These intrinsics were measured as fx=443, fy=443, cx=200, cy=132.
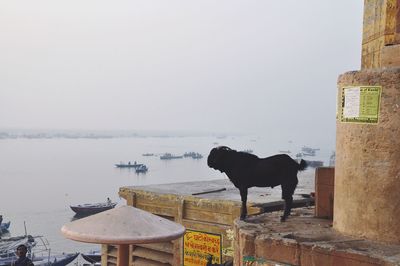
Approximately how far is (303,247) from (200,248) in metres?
5.48

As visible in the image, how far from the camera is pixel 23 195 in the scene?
5888 centimetres

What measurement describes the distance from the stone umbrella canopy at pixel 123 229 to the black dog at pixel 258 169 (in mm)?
1007

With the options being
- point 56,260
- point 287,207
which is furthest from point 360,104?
point 56,260

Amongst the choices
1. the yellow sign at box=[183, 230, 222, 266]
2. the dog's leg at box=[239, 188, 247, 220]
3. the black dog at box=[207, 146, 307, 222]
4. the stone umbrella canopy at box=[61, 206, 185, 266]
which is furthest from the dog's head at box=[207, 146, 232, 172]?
the yellow sign at box=[183, 230, 222, 266]

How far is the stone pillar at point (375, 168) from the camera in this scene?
3.51 m

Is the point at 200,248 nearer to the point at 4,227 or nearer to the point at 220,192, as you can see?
the point at 220,192

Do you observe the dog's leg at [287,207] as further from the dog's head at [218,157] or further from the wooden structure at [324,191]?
the dog's head at [218,157]

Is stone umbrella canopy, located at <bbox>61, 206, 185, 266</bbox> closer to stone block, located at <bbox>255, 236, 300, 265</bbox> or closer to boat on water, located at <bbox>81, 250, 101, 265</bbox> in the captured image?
stone block, located at <bbox>255, 236, 300, 265</bbox>

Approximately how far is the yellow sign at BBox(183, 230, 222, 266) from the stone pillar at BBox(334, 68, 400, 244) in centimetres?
498

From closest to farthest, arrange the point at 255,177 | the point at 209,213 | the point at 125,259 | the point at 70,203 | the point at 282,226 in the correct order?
the point at 125,259 < the point at 282,226 < the point at 255,177 < the point at 209,213 < the point at 70,203

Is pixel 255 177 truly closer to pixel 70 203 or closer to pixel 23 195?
pixel 70 203

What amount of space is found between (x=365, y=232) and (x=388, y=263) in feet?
1.86

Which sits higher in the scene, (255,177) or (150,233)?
(255,177)

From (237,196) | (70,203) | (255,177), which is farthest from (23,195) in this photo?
(255,177)
